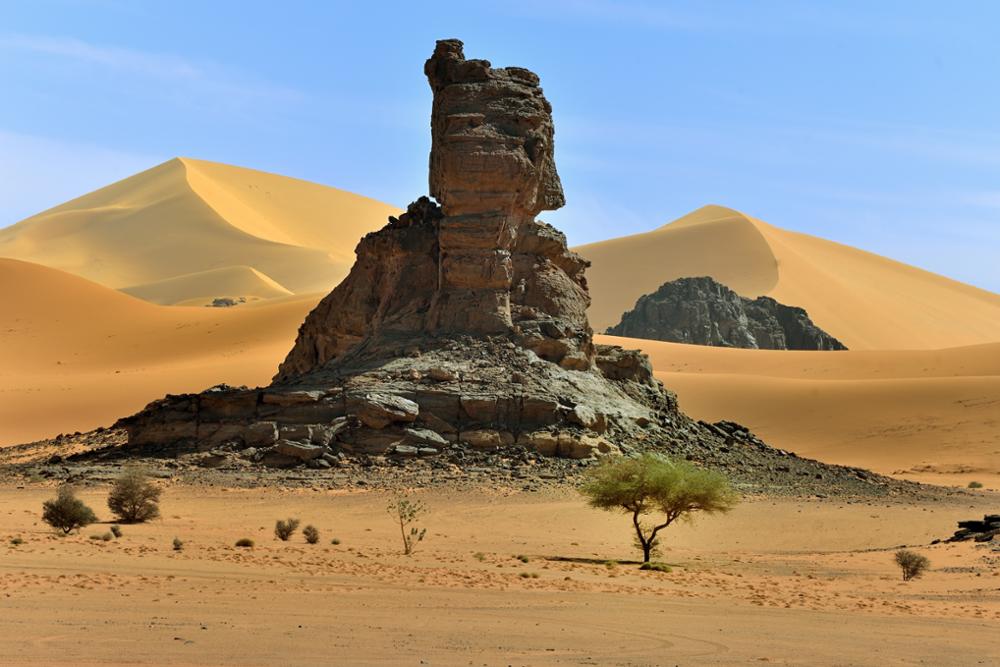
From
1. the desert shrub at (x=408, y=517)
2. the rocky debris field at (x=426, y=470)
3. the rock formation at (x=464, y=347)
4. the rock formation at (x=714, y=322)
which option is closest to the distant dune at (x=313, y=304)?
the rock formation at (x=714, y=322)

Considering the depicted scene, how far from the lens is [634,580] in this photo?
2028 centimetres

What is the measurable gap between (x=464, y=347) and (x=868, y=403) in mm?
23187

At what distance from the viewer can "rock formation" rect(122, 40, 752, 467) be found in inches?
1236

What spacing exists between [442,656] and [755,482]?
63.6 ft

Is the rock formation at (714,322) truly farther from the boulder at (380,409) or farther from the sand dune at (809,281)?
the boulder at (380,409)

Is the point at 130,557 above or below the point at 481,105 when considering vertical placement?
below

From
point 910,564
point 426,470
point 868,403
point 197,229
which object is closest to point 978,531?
point 910,564

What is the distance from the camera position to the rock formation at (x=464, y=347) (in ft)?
103

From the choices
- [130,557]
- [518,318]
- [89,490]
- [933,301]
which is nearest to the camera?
[130,557]

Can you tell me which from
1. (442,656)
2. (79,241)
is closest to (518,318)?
(442,656)

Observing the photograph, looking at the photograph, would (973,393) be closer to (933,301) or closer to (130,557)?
(130,557)

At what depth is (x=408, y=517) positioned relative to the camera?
24000 millimetres

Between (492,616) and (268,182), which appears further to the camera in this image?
(268,182)

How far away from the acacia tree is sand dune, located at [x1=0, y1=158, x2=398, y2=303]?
8549 centimetres
